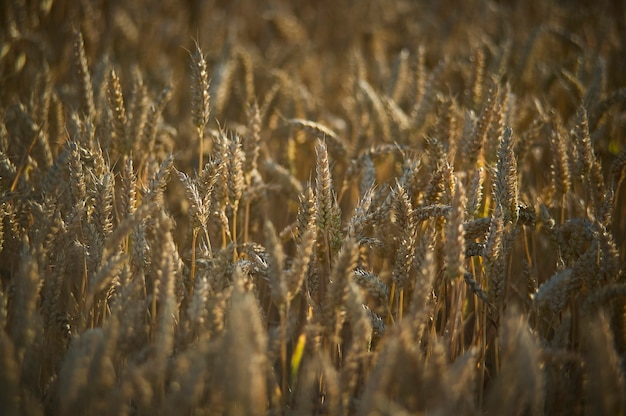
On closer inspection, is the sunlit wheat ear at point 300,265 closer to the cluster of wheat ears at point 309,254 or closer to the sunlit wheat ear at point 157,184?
the cluster of wheat ears at point 309,254

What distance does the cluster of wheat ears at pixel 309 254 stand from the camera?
4.70 ft

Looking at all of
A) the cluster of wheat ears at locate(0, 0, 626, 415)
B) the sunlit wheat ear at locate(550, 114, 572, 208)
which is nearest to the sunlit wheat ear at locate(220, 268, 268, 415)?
the cluster of wheat ears at locate(0, 0, 626, 415)

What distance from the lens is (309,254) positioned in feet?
5.42

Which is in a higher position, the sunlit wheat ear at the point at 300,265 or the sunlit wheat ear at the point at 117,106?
the sunlit wheat ear at the point at 117,106

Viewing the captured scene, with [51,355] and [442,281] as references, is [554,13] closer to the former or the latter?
[442,281]

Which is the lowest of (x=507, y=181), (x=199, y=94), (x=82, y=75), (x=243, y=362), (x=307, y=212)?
(x=243, y=362)

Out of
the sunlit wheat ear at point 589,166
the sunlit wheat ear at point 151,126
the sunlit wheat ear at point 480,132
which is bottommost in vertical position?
the sunlit wheat ear at point 589,166

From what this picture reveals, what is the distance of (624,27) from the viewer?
17.0ft

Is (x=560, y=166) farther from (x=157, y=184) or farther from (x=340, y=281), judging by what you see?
(x=157, y=184)

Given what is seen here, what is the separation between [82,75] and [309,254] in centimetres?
169

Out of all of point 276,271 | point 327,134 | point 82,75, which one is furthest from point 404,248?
point 82,75

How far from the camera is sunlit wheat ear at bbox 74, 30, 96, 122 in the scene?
267 centimetres

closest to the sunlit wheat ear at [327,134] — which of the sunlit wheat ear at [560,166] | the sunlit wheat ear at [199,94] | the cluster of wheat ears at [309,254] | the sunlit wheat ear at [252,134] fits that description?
the cluster of wheat ears at [309,254]

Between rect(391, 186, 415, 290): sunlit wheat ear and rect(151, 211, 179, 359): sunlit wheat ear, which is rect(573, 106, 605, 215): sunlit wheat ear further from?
rect(151, 211, 179, 359): sunlit wheat ear
